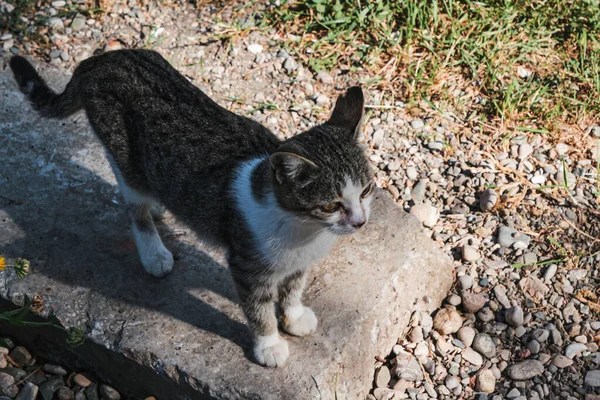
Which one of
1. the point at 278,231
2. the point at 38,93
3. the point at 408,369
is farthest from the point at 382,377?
the point at 38,93

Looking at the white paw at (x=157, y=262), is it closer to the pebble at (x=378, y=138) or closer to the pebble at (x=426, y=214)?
the pebble at (x=426, y=214)

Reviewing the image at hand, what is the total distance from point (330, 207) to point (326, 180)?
0.12 m

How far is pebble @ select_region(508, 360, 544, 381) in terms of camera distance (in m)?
3.84

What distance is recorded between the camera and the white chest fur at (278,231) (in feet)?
10.4

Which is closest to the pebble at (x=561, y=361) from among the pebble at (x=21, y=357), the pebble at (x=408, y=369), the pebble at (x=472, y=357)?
the pebble at (x=472, y=357)

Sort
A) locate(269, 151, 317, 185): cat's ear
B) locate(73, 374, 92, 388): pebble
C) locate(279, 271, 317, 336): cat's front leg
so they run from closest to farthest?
1. locate(269, 151, 317, 185): cat's ear
2. locate(279, 271, 317, 336): cat's front leg
3. locate(73, 374, 92, 388): pebble

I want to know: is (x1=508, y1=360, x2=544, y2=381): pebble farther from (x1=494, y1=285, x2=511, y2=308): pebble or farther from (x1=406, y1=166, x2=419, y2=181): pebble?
(x1=406, y1=166, x2=419, y2=181): pebble

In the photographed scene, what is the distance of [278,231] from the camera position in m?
3.21

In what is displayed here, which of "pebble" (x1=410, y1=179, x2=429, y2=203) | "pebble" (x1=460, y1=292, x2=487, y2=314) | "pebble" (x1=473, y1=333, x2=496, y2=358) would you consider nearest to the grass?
"pebble" (x1=410, y1=179, x2=429, y2=203)

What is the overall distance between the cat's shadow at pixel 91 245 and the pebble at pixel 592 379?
1.82 m

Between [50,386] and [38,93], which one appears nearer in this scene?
[50,386]

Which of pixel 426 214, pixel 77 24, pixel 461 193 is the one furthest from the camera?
pixel 77 24

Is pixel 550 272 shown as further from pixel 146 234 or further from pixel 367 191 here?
pixel 146 234

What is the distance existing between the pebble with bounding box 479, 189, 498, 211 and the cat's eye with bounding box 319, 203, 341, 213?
1.93m
